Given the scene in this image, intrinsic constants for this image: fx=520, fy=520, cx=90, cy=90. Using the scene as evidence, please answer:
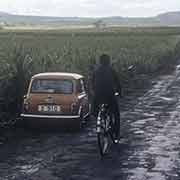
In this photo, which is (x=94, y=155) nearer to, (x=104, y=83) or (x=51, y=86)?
(x=104, y=83)

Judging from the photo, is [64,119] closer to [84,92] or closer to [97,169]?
[84,92]

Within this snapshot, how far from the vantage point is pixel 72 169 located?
28.6 ft

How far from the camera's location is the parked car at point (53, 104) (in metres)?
12.6

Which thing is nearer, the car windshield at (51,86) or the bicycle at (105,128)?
the bicycle at (105,128)

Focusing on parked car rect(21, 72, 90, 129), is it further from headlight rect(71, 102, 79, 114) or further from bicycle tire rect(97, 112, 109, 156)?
bicycle tire rect(97, 112, 109, 156)

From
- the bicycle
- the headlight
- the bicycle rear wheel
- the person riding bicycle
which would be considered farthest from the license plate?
the bicycle rear wheel

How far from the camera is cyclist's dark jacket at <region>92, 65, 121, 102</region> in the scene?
10445mm

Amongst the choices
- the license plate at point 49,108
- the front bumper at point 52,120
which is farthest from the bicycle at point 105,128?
the license plate at point 49,108

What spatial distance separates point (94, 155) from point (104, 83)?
152 centimetres

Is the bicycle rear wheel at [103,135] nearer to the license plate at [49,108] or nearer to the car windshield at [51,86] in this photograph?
the license plate at [49,108]

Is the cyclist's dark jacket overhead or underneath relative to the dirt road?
overhead

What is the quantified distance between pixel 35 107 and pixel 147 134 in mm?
2784

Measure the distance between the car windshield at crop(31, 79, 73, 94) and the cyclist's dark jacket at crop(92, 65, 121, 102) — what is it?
97.3 inches

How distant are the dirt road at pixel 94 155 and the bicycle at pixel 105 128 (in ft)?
0.73
